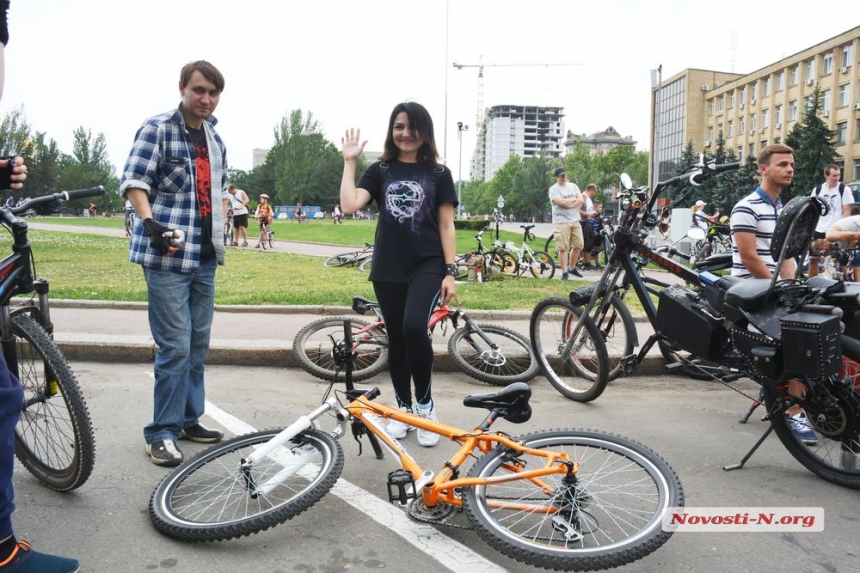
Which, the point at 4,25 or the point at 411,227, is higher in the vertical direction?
the point at 4,25

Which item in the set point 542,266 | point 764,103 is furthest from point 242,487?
point 764,103

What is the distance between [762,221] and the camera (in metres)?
4.65

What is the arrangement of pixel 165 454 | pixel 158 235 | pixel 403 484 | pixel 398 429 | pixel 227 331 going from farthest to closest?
pixel 227 331
pixel 398 429
pixel 165 454
pixel 158 235
pixel 403 484

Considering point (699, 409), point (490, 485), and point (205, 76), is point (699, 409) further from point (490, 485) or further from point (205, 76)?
point (205, 76)

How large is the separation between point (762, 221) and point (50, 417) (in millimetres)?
4448

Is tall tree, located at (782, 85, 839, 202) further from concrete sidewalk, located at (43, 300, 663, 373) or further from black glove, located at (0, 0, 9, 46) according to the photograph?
black glove, located at (0, 0, 9, 46)

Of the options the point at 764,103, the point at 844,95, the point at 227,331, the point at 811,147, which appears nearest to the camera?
the point at 227,331

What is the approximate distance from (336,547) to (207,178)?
2.26m

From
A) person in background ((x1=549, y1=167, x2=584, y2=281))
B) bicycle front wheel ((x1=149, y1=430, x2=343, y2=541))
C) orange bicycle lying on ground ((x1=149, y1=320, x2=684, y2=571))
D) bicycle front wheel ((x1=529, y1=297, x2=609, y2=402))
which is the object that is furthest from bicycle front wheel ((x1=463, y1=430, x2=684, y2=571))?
person in background ((x1=549, y1=167, x2=584, y2=281))

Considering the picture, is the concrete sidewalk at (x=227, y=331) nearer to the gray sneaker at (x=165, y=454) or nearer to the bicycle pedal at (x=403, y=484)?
the gray sneaker at (x=165, y=454)

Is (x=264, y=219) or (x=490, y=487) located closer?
(x=490, y=487)

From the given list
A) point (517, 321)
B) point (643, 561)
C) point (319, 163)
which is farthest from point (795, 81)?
point (643, 561)

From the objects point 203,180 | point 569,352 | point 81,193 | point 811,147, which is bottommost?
point 569,352

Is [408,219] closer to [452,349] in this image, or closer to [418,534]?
[418,534]
